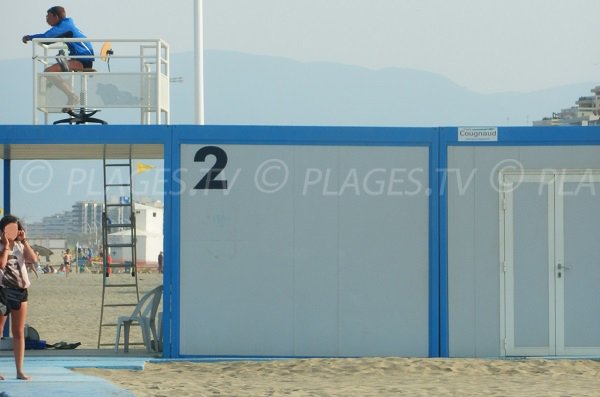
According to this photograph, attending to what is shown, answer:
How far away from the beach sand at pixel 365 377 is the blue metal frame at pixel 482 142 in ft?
1.86

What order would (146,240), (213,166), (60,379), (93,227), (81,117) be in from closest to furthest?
(60,379), (213,166), (81,117), (146,240), (93,227)

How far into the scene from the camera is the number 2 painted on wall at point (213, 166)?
12266mm

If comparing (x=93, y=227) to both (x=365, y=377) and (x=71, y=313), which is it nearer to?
(x=71, y=313)

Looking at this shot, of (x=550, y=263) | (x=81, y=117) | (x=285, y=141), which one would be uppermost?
(x=81, y=117)

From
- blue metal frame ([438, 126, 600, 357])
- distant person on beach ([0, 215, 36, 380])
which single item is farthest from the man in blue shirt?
blue metal frame ([438, 126, 600, 357])

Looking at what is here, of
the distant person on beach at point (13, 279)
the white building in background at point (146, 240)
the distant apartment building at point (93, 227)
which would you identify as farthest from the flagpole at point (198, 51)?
the white building in background at point (146, 240)

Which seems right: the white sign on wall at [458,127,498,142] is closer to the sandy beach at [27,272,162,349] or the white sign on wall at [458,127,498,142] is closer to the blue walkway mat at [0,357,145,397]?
the blue walkway mat at [0,357,145,397]

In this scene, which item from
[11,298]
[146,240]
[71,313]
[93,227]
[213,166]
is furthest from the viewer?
[93,227]

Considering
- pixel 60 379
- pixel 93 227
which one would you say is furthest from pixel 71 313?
pixel 93 227

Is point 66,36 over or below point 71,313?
over

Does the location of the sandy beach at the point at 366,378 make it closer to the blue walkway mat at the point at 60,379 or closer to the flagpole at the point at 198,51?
the blue walkway mat at the point at 60,379

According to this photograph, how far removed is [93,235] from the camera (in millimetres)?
134750

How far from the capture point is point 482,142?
12.4 m

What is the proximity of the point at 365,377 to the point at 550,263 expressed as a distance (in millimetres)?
2584
